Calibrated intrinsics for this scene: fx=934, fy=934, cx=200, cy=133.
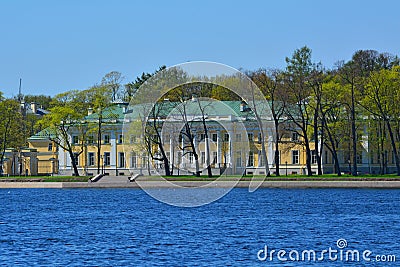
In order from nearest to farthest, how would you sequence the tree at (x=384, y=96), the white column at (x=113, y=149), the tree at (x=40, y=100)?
the tree at (x=384, y=96), the white column at (x=113, y=149), the tree at (x=40, y=100)

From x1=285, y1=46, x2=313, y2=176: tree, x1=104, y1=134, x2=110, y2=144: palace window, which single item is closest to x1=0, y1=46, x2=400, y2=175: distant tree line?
x1=285, y1=46, x2=313, y2=176: tree

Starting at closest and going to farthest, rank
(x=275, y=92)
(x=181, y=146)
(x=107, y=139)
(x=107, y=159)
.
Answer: (x=275, y=92)
(x=181, y=146)
(x=107, y=159)
(x=107, y=139)

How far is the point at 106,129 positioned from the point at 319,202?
152 feet

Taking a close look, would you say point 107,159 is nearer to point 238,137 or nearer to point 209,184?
point 238,137

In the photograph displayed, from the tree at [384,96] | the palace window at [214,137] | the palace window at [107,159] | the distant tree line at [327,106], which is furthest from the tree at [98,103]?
the tree at [384,96]

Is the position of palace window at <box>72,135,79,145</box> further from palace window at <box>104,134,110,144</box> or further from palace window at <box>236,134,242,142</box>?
palace window at <box>236,134,242,142</box>

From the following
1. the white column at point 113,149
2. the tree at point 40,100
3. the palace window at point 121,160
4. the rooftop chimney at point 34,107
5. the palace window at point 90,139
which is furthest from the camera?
the tree at point 40,100

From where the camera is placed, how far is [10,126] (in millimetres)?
98625

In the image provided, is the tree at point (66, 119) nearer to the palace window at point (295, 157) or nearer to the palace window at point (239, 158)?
the palace window at point (239, 158)

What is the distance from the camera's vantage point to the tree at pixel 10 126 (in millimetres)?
97562

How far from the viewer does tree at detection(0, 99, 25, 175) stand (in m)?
97.6

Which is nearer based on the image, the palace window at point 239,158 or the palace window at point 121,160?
the palace window at point 239,158

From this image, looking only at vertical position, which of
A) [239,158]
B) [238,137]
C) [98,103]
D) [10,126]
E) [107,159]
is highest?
[98,103]

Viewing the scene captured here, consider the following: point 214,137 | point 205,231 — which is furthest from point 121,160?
point 205,231
